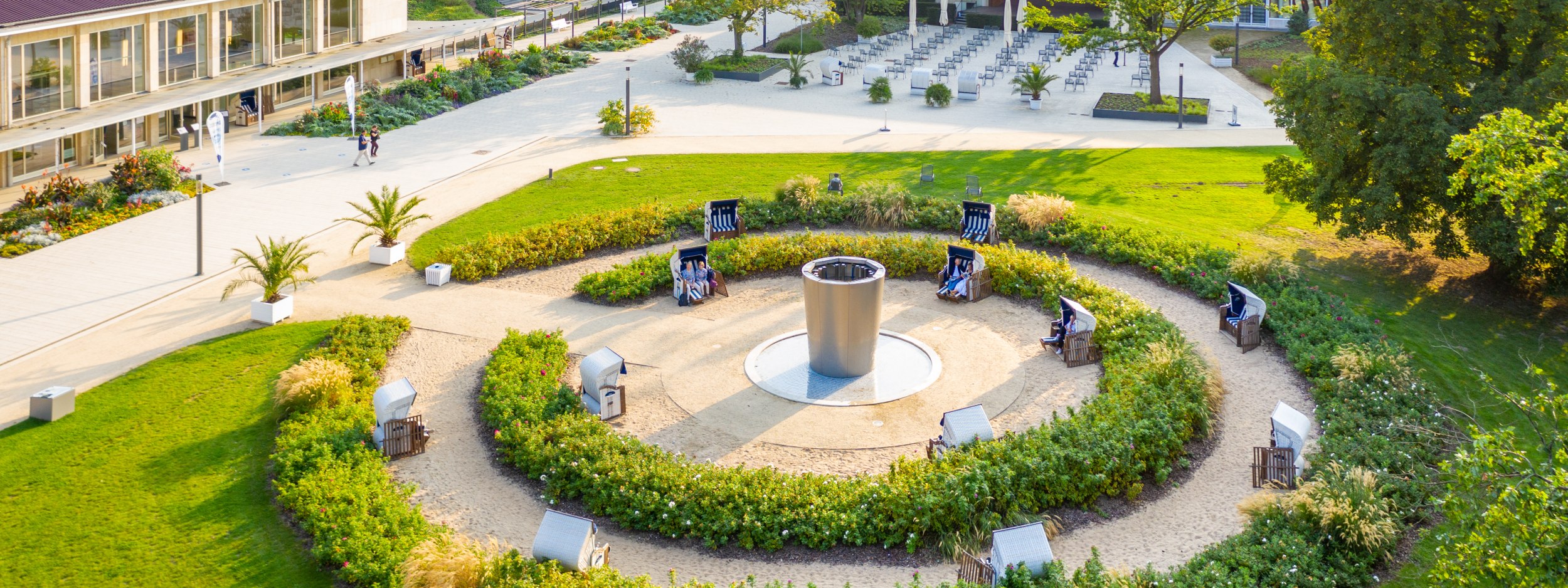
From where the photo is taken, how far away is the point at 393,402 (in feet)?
52.7

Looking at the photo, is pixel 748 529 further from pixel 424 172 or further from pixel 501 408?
pixel 424 172

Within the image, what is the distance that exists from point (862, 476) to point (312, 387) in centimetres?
773

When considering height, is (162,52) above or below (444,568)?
above

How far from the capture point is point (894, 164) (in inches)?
1280

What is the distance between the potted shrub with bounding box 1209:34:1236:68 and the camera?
49.4 m

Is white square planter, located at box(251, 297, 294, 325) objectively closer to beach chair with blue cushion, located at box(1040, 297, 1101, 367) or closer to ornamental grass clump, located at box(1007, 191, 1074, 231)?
beach chair with blue cushion, located at box(1040, 297, 1101, 367)

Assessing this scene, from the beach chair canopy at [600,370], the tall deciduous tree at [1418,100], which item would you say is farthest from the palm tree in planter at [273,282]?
the tall deciduous tree at [1418,100]

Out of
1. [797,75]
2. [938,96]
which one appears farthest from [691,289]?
[797,75]

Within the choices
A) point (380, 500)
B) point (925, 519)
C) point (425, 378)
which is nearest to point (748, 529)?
point (925, 519)

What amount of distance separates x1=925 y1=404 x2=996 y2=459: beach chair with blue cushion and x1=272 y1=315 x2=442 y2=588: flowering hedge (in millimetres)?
6129

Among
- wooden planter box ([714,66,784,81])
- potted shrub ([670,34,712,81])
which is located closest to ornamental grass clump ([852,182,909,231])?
potted shrub ([670,34,712,81])

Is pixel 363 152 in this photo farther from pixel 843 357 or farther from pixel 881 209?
pixel 843 357

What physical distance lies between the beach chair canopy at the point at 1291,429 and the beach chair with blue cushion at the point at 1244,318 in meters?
4.24

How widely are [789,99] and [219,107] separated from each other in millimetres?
17874
